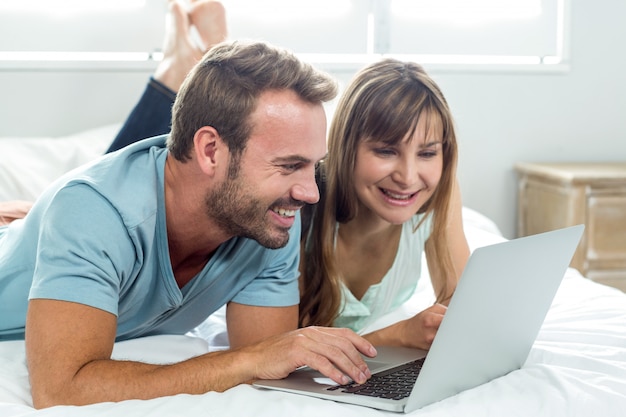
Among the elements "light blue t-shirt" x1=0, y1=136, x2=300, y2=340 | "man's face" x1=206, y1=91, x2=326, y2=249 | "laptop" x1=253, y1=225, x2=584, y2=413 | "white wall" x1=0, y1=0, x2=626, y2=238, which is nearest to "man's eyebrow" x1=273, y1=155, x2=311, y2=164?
"man's face" x1=206, y1=91, x2=326, y2=249

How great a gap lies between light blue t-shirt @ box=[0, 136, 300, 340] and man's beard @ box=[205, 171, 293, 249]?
0.08 meters

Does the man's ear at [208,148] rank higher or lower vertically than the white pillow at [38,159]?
higher

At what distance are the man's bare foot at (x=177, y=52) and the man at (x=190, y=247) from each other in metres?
0.93

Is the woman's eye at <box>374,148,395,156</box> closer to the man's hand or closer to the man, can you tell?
the man

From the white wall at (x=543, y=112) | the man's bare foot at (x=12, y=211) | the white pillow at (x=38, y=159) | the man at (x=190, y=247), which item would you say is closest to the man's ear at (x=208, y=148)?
the man at (x=190, y=247)

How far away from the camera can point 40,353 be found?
1031 millimetres

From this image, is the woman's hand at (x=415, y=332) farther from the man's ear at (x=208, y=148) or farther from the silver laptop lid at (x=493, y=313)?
the man's ear at (x=208, y=148)

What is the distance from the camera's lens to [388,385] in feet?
3.37

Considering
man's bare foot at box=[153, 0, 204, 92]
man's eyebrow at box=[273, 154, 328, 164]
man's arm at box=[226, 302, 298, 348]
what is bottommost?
man's arm at box=[226, 302, 298, 348]

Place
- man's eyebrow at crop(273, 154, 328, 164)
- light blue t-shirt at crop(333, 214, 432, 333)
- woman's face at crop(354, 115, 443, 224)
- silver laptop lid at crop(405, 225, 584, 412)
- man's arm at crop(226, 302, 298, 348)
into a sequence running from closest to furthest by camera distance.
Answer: silver laptop lid at crop(405, 225, 584, 412) < man's eyebrow at crop(273, 154, 328, 164) < man's arm at crop(226, 302, 298, 348) < woman's face at crop(354, 115, 443, 224) < light blue t-shirt at crop(333, 214, 432, 333)

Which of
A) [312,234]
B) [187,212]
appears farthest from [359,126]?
[187,212]

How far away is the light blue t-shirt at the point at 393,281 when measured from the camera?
1655mm

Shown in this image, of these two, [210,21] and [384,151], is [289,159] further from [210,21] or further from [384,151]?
[210,21]

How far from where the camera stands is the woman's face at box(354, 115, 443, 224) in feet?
4.83
